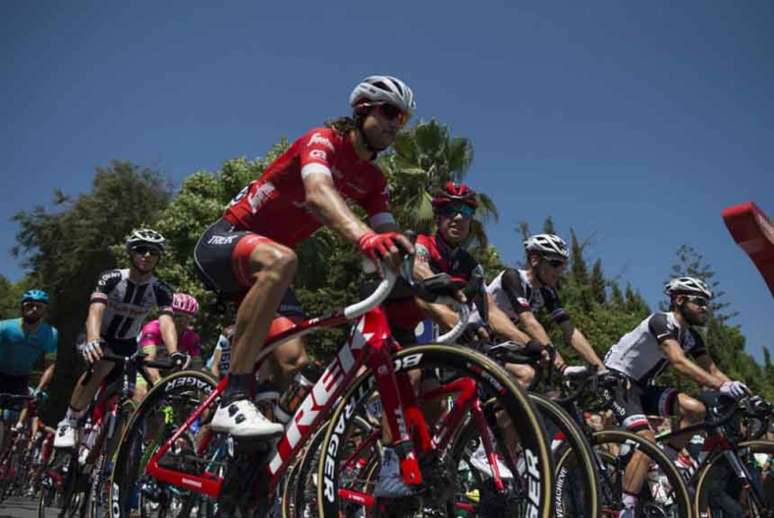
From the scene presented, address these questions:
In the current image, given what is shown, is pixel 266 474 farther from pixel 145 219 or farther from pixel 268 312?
pixel 145 219

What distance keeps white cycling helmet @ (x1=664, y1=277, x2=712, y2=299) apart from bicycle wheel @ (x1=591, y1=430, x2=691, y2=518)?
2522mm

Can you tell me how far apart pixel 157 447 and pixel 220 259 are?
57.5 inches

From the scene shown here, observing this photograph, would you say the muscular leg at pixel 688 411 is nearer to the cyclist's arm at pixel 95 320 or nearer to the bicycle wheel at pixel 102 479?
the bicycle wheel at pixel 102 479

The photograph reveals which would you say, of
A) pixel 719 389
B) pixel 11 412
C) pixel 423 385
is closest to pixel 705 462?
pixel 719 389

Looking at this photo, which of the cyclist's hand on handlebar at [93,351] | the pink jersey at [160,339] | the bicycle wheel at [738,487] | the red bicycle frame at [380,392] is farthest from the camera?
the pink jersey at [160,339]

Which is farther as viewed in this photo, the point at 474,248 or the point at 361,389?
the point at 474,248

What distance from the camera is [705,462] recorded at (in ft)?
19.1

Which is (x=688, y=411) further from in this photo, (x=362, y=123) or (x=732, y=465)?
(x=362, y=123)

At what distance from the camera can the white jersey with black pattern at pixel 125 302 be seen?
6.30 metres

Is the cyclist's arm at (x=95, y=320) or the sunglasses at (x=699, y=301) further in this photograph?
the sunglasses at (x=699, y=301)

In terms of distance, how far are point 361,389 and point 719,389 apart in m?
4.36

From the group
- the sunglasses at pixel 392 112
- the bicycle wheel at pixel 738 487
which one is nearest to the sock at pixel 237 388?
the sunglasses at pixel 392 112

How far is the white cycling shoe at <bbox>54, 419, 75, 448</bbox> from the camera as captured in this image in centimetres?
568

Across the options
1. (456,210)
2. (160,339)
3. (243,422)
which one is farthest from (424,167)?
(243,422)
